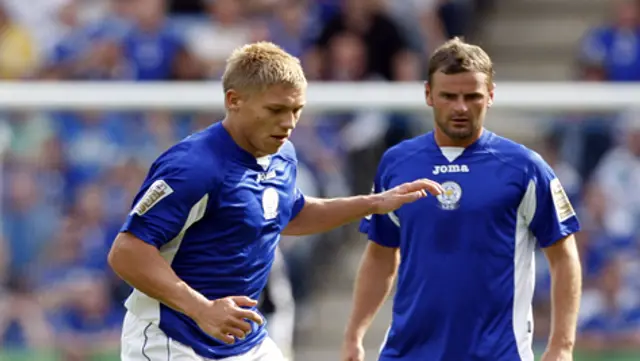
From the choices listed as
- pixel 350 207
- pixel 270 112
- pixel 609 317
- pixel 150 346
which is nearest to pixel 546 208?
pixel 350 207

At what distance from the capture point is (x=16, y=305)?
386 inches

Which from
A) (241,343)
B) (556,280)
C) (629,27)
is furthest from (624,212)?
(241,343)

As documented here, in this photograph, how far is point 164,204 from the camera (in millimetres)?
5000

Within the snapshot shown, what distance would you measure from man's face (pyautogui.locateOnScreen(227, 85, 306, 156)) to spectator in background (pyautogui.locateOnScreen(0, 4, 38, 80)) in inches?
259

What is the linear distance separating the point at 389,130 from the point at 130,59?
9.28 feet

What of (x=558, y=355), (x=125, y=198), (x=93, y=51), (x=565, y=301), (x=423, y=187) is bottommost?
(x=125, y=198)

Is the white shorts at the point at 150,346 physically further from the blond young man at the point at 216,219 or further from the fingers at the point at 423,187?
the fingers at the point at 423,187

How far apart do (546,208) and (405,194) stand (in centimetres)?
60

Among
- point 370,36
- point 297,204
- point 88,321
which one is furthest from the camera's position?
point 370,36

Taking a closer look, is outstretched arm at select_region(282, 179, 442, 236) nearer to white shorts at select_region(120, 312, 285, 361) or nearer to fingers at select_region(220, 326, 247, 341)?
white shorts at select_region(120, 312, 285, 361)

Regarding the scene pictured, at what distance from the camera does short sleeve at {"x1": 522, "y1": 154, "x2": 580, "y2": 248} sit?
5.52 m

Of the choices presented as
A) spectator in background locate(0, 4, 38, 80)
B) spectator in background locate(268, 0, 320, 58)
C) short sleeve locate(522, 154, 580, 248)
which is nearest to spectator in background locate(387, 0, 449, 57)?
spectator in background locate(268, 0, 320, 58)

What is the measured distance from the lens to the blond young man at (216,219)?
4.98 metres

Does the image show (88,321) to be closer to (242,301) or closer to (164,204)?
(164,204)
